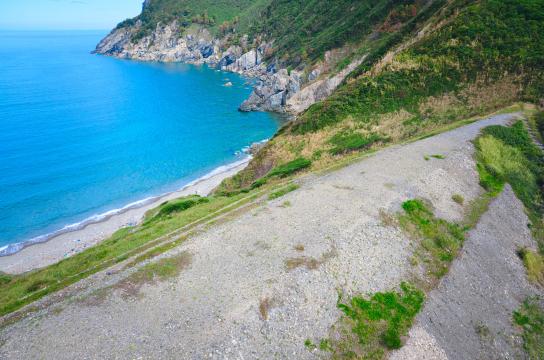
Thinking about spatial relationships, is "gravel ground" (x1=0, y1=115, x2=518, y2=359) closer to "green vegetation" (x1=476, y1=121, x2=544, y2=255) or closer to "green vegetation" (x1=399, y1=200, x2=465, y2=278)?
"green vegetation" (x1=399, y1=200, x2=465, y2=278)

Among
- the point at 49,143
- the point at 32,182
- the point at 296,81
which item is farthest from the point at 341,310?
the point at 296,81

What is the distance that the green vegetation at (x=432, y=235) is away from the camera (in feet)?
72.3

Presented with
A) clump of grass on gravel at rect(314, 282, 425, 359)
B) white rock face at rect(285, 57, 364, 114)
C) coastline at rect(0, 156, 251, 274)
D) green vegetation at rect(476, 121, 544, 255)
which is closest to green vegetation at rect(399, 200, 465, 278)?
clump of grass on gravel at rect(314, 282, 425, 359)

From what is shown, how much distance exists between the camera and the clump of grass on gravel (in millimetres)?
16422

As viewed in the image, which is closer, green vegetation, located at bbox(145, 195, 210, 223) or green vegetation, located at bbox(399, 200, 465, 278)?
green vegetation, located at bbox(399, 200, 465, 278)

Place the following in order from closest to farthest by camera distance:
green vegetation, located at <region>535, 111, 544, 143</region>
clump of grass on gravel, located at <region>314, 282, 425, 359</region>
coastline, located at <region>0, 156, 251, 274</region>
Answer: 1. clump of grass on gravel, located at <region>314, 282, 425, 359</region>
2. green vegetation, located at <region>535, 111, 544, 143</region>
3. coastline, located at <region>0, 156, 251, 274</region>

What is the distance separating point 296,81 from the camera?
109438 millimetres

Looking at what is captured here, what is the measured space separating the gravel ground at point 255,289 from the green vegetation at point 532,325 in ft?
18.5

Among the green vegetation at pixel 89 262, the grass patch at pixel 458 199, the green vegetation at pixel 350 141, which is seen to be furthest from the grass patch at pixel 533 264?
the green vegetation at pixel 350 141

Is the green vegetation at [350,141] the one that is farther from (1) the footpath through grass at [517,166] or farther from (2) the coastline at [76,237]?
(2) the coastline at [76,237]

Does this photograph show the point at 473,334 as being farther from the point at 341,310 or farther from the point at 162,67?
the point at 162,67

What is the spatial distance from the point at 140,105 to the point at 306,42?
69883 mm

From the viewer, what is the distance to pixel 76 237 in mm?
46688

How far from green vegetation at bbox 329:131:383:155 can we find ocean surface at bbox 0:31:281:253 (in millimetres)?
31580
